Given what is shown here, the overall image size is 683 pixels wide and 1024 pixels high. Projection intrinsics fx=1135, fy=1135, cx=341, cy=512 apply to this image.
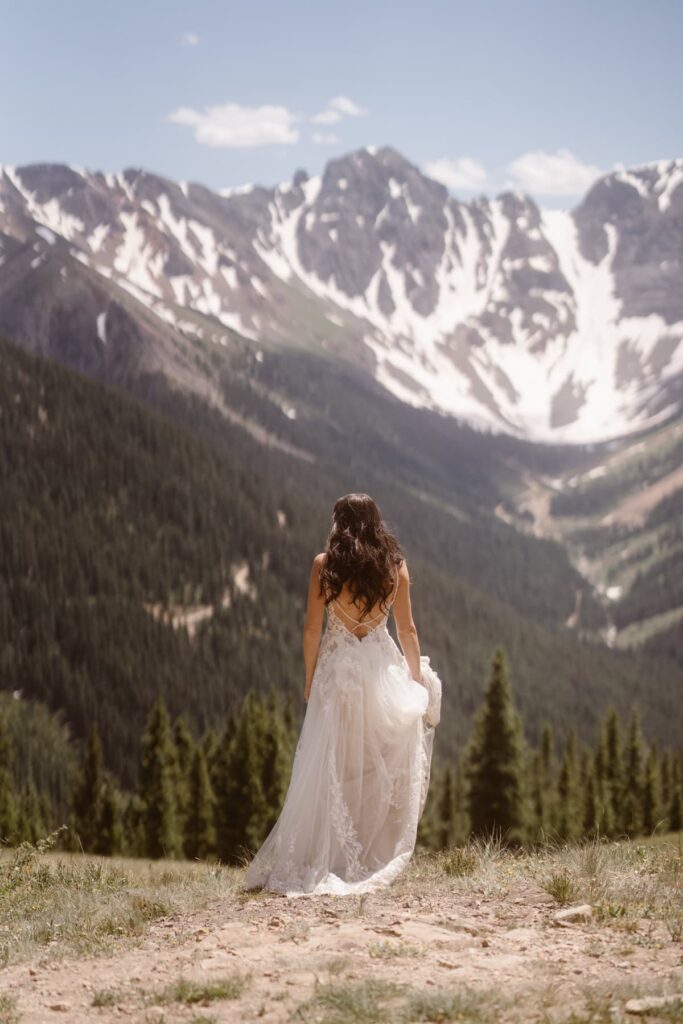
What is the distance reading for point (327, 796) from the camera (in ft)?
49.0

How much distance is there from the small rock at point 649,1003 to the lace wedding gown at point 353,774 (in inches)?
213

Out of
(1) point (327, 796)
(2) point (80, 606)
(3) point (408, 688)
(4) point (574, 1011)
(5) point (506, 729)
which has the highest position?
(2) point (80, 606)

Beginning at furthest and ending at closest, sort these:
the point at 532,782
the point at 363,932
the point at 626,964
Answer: the point at 532,782
the point at 363,932
the point at 626,964

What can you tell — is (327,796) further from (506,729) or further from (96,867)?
(506,729)

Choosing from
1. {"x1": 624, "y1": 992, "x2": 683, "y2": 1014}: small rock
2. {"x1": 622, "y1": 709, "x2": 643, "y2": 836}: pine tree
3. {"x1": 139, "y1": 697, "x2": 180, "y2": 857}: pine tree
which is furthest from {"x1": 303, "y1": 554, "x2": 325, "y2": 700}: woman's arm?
{"x1": 622, "y1": 709, "x2": 643, "y2": 836}: pine tree

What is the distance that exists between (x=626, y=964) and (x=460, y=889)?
3283 millimetres

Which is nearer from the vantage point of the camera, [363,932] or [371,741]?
[363,932]

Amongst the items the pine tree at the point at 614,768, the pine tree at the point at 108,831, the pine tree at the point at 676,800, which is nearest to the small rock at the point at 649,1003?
the pine tree at the point at 676,800

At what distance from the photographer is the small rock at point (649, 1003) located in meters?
9.23

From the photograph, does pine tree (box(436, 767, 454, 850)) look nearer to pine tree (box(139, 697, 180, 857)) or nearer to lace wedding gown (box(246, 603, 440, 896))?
pine tree (box(139, 697, 180, 857))

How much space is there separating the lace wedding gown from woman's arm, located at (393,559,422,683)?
19 centimetres

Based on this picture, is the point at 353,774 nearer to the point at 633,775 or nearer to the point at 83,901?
the point at 83,901

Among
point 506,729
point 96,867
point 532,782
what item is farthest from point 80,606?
point 96,867

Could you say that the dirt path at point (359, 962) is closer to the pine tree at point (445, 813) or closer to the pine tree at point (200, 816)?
the pine tree at point (200, 816)
